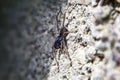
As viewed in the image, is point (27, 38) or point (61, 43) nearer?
point (61, 43)

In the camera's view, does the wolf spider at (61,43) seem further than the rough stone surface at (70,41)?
Yes

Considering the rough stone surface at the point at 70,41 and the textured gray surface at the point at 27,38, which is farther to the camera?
the textured gray surface at the point at 27,38

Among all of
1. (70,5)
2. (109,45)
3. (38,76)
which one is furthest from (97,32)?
(38,76)

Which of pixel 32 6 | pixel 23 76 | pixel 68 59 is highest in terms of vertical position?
pixel 32 6

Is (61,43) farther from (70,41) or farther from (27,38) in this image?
(27,38)

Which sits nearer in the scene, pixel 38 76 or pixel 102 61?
pixel 102 61

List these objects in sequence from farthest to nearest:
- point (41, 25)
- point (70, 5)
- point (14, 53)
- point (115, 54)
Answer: point (14, 53), point (41, 25), point (70, 5), point (115, 54)

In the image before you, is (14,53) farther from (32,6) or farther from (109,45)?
(109,45)

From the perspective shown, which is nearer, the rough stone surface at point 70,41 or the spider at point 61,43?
the rough stone surface at point 70,41

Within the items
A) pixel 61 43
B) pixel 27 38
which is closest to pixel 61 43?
pixel 61 43

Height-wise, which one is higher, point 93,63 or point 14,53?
point 93,63

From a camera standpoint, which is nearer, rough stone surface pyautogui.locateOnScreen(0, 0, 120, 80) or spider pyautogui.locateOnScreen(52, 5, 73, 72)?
rough stone surface pyautogui.locateOnScreen(0, 0, 120, 80)
